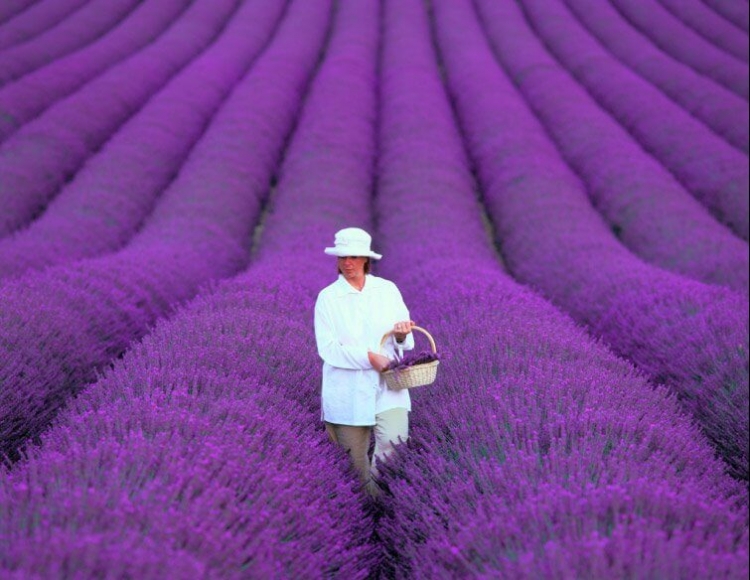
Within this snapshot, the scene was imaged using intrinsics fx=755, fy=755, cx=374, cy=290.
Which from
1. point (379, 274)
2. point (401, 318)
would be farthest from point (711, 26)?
point (401, 318)

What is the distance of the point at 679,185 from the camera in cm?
985

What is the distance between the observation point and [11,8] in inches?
499

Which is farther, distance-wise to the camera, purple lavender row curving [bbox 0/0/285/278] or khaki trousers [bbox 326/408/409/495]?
purple lavender row curving [bbox 0/0/285/278]

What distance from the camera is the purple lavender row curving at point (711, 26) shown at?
52.3 feet

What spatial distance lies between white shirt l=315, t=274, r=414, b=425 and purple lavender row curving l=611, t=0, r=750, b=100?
12.6 meters

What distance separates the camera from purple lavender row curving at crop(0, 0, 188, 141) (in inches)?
422

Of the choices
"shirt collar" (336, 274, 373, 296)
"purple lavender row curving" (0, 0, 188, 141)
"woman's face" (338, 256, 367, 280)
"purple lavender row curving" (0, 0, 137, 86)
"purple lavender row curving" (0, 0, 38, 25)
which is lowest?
"purple lavender row curving" (0, 0, 188, 141)

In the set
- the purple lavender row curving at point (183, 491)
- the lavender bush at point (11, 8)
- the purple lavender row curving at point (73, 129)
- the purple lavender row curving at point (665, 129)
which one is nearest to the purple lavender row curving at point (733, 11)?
the purple lavender row curving at point (665, 129)

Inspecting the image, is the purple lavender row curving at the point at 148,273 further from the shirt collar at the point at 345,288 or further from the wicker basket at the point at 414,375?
the wicker basket at the point at 414,375

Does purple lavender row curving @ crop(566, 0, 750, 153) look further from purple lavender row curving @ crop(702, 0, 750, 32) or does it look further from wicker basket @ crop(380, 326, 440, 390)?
wicker basket @ crop(380, 326, 440, 390)

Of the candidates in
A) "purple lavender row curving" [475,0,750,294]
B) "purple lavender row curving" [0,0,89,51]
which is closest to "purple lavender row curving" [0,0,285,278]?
"purple lavender row curving" [0,0,89,51]

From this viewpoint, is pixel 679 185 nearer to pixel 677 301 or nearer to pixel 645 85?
pixel 645 85

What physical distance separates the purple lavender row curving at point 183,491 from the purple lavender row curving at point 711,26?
1556 centimetres

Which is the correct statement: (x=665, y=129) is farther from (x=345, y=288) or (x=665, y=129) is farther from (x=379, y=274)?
(x=345, y=288)
